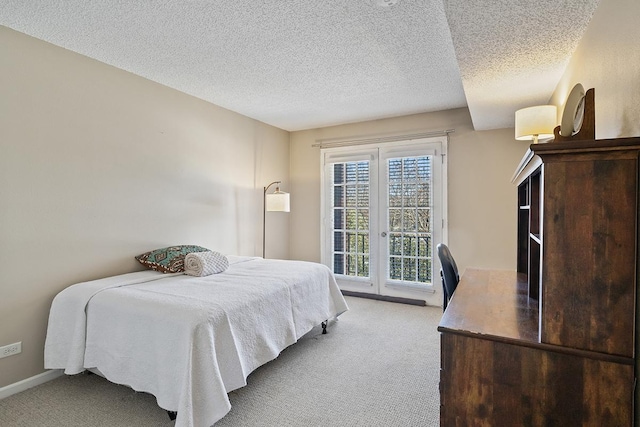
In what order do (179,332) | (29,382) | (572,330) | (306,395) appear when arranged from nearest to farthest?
(572,330) → (179,332) → (306,395) → (29,382)

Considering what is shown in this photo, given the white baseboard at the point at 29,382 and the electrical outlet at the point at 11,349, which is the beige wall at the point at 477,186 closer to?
the white baseboard at the point at 29,382

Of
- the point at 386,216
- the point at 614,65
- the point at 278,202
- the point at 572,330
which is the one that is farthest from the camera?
the point at 386,216

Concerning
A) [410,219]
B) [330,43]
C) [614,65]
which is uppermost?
[330,43]

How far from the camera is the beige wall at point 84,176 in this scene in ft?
7.31

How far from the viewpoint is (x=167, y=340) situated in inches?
71.5

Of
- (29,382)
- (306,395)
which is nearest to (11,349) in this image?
(29,382)

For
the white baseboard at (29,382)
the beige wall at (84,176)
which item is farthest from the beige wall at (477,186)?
the white baseboard at (29,382)

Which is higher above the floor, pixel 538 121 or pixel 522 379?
pixel 538 121

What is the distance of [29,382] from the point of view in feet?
7.48

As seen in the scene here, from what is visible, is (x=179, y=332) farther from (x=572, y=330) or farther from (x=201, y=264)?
(x=572, y=330)

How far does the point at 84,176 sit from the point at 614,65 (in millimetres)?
3413

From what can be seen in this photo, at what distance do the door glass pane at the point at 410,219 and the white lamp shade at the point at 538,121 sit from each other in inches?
73.7

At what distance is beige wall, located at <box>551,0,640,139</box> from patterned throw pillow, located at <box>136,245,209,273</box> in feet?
9.89

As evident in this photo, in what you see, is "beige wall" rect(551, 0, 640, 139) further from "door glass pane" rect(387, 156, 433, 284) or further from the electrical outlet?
the electrical outlet
